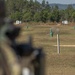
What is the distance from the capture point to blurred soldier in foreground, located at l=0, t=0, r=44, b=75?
106 centimetres

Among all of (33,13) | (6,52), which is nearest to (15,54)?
(6,52)

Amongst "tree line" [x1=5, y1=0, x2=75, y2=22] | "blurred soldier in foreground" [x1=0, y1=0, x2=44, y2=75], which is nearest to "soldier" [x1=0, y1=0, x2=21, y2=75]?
"blurred soldier in foreground" [x1=0, y1=0, x2=44, y2=75]

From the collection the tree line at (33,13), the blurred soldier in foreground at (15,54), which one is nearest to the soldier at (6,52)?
the blurred soldier in foreground at (15,54)

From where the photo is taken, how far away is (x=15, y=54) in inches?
42.6

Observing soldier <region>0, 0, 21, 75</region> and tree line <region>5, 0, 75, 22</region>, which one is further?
tree line <region>5, 0, 75, 22</region>

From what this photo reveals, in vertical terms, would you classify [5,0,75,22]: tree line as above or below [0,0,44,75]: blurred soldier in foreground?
below

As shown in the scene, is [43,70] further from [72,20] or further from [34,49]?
[72,20]

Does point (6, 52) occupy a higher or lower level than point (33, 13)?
higher

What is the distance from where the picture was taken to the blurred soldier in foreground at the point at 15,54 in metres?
1.06

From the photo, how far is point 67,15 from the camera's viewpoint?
10138 cm

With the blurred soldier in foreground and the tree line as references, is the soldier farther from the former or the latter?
the tree line

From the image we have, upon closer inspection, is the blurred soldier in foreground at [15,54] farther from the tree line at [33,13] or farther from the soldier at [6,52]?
the tree line at [33,13]

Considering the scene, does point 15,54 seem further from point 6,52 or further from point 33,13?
point 33,13

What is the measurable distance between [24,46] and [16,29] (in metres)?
0.06
